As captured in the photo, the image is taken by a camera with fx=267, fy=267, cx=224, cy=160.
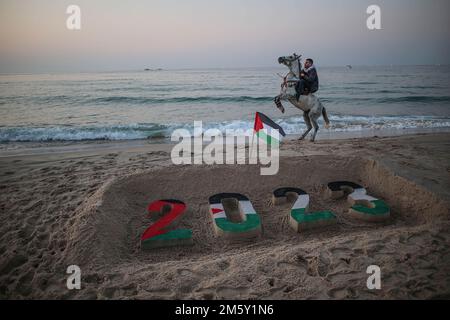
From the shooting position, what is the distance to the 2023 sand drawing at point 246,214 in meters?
4.05

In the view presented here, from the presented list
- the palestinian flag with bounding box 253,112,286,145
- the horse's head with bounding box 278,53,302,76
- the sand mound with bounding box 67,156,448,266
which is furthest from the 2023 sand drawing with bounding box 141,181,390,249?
the horse's head with bounding box 278,53,302,76

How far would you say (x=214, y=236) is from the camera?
4.32m

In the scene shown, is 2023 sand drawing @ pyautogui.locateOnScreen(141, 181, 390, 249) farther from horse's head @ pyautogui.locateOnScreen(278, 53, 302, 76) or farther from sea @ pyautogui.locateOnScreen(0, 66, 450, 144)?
sea @ pyautogui.locateOnScreen(0, 66, 450, 144)

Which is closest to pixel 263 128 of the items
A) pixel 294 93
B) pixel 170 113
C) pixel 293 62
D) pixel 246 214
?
pixel 246 214

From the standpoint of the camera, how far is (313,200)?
212 inches

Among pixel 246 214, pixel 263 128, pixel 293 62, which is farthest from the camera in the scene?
pixel 293 62

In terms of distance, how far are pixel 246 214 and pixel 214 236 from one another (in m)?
0.64

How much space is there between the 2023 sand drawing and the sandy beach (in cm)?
14

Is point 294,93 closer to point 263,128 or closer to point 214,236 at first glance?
point 263,128

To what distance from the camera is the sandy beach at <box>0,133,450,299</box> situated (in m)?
2.96

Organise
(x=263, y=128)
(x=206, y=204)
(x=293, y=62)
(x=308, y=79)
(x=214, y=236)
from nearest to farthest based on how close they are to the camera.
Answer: (x=214, y=236)
(x=206, y=204)
(x=263, y=128)
(x=308, y=79)
(x=293, y=62)

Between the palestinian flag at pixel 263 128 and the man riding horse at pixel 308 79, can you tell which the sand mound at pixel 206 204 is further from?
the man riding horse at pixel 308 79
